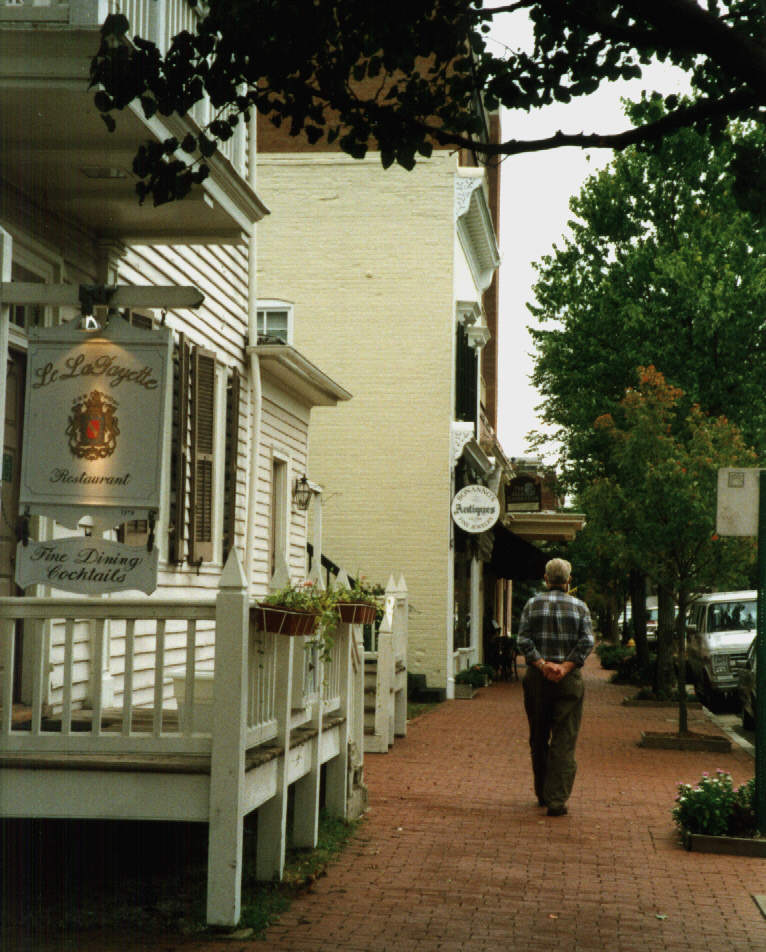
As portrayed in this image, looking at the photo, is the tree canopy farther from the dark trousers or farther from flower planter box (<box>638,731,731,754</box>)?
the dark trousers

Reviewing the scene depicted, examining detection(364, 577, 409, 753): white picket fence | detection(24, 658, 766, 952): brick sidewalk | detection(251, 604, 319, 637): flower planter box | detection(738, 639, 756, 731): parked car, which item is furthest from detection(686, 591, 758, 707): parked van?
detection(251, 604, 319, 637): flower planter box

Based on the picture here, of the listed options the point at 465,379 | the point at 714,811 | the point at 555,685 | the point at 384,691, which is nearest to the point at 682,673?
the point at 384,691

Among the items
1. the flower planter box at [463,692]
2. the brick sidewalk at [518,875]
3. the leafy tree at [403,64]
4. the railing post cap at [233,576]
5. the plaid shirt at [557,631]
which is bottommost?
the flower planter box at [463,692]

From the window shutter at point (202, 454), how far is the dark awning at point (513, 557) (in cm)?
1918

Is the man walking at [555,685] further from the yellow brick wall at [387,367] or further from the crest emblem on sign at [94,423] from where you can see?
the yellow brick wall at [387,367]

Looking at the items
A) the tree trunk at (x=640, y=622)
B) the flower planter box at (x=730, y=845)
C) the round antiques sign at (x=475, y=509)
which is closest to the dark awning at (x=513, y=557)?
the tree trunk at (x=640, y=622)

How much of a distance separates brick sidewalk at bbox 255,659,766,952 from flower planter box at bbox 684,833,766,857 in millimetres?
105

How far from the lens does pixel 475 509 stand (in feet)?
74.5

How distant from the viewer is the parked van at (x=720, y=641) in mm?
22109

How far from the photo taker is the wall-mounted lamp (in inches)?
675

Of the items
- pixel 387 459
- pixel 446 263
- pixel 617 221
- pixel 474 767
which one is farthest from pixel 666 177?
pixel 474 767

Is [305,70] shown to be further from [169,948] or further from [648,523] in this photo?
[648,523]

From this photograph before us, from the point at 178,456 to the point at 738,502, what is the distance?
474 centimetres

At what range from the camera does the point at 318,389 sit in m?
17.1
